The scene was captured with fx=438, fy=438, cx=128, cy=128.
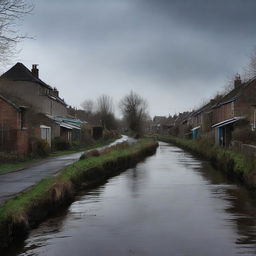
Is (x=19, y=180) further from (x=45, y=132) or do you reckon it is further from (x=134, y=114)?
(x=134, y=114)

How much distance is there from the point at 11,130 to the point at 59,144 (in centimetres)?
1448

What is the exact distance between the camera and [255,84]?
50.9 metres

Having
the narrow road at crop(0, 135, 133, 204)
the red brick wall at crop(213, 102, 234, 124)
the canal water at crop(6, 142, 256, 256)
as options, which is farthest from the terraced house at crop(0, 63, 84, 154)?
the canal water at crop(6, 142, 256, 256)

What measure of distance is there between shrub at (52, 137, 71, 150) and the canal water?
73.7 feet

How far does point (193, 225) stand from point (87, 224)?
11.6 ft

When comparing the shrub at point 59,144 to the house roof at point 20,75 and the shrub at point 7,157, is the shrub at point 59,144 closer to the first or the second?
the house roof at point 20,75

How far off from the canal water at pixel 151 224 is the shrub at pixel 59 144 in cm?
2247

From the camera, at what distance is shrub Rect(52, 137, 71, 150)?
45.6m

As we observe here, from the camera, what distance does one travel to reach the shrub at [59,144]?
45.6m

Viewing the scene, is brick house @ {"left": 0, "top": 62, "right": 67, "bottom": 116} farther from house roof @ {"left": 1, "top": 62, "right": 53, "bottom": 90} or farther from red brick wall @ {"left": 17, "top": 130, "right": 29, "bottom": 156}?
red brick wall @ {"left": 17, "top": 130, "right": 29, "bottom": 156}

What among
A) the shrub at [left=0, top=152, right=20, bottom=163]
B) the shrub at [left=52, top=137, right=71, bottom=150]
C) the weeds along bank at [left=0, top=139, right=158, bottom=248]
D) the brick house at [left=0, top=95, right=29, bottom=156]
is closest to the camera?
the weeds along bank at [left=0, top=139, right=158, bottom=248]

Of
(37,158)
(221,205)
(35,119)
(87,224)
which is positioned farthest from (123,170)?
(87,224)

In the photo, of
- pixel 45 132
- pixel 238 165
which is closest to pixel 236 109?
Result: pixel 45 132

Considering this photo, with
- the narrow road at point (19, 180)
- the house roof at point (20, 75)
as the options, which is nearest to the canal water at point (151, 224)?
the narrow road at point (19, 180)
